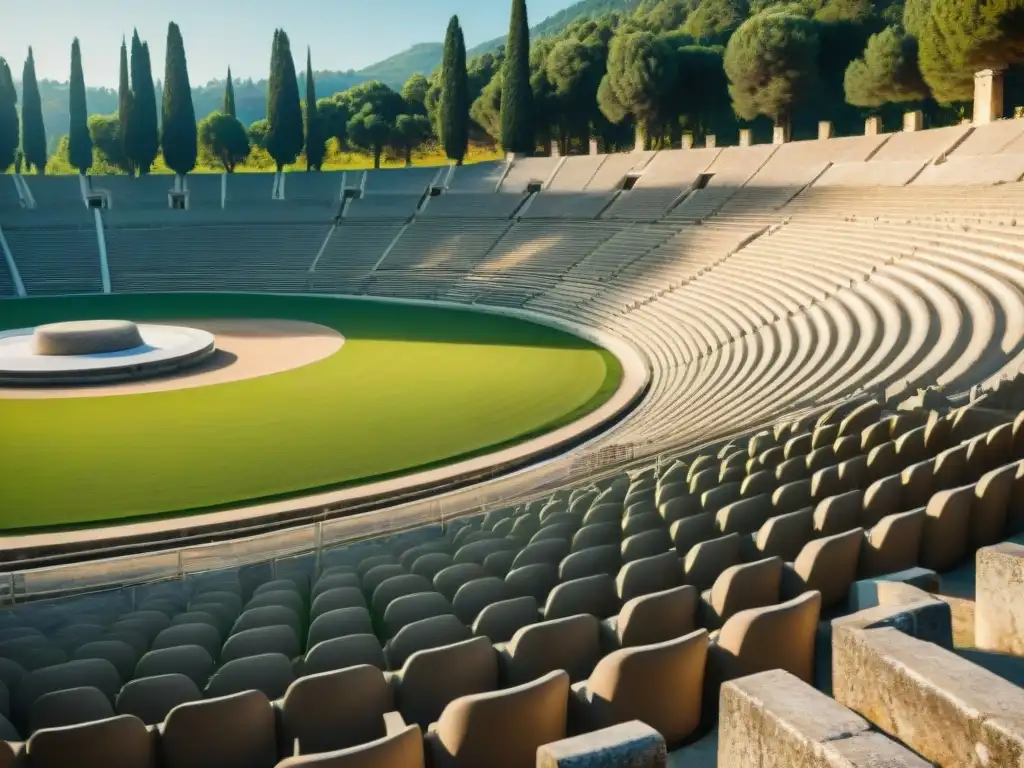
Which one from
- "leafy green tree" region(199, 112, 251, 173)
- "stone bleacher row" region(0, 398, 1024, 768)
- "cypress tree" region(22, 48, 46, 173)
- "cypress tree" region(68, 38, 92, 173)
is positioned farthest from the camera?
"leafy green tree" region(199, 112, 251, 173)

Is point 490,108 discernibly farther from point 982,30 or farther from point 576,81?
point 982,30

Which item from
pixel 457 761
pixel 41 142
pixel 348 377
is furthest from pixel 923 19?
pixel 41 142

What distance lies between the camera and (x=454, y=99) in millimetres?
49281

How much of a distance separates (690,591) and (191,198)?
47.3m

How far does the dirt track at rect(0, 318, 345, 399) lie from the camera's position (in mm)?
22391

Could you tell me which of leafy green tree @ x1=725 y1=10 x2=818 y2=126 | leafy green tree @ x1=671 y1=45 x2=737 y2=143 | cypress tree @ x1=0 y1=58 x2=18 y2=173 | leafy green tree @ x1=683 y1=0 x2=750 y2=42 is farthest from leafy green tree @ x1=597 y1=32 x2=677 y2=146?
cypress tree @ x1=0 y1=58 x2=18 y2=173

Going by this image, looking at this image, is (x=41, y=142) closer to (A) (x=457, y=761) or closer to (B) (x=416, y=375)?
(B) (x=416, y=375)

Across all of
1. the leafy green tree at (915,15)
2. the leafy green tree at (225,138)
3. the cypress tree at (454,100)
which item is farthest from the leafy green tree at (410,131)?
the leafy green tree at (915,15)

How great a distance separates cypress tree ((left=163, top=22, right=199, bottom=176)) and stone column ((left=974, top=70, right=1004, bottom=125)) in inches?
1412

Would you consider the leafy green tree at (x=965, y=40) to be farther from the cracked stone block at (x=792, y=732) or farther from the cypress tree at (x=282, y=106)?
the cracked stone block at (x=792, y=732)

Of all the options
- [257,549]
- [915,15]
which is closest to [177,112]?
[915,15]

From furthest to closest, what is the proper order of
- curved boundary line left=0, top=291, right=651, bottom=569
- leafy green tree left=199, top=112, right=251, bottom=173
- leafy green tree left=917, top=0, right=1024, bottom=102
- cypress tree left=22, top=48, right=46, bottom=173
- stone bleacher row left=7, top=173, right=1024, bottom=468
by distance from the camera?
leafy green tree left=199, top=112, right=251, bottom=173
cypress tree left=22, top=48, right=46, bottom=173
leafy green tree left=917, top=0, right=1024, bottom=102
stone bleacher row left=7, top=173, right=1024, bottom=468
curved boundary line left=0, top=291, right=651, bottom=569

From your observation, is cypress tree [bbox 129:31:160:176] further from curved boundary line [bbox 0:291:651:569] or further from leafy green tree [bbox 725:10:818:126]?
curved boundary line [bbox 0:291:651:569]

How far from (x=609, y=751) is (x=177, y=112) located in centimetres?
5206
